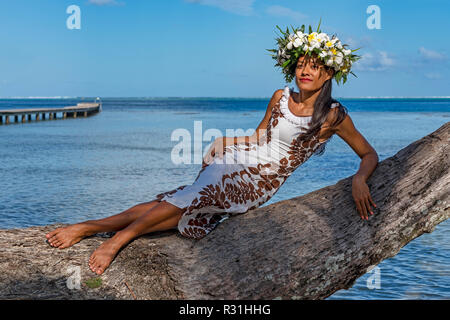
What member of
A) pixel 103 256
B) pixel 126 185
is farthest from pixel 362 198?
pixel 126 185

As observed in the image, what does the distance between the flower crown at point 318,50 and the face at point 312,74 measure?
44 millimetres

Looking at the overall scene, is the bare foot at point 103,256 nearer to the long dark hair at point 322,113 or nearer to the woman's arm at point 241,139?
the woman's arm at point 241,139

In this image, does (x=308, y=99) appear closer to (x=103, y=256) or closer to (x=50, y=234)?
(x=103, y=256)

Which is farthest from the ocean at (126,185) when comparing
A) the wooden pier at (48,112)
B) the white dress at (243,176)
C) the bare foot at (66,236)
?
the wooden pier at (48,112)

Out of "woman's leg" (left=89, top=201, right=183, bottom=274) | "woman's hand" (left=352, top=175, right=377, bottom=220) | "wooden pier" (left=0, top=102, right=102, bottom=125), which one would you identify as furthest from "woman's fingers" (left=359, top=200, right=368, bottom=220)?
"wooden pier" (left=0, top=102, right=102, bottom=125)

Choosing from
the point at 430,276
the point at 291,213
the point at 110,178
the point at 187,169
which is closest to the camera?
the point at 291,213

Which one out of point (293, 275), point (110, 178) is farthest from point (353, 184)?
point (110, 178)

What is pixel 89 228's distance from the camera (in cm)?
370

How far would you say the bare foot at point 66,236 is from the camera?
11.8 feet

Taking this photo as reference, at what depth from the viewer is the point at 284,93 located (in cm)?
430

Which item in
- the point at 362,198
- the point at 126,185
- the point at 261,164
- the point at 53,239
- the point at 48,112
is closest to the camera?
the point at 362,198

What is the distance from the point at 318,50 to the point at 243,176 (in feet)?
3.86
